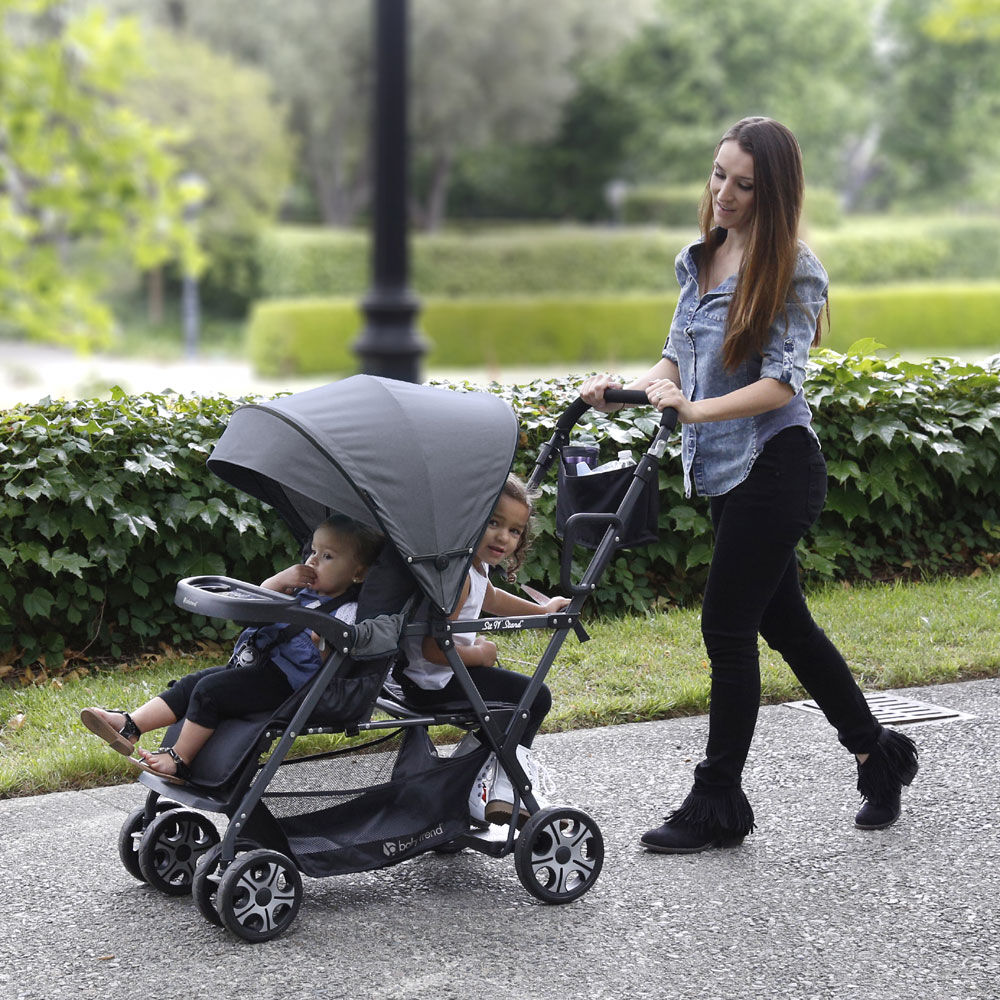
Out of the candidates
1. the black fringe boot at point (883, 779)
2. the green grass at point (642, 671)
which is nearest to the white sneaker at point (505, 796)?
the black fringe boot at point (883, 779)

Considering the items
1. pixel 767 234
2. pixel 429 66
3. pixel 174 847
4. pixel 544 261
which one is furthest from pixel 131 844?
pixel 429 66

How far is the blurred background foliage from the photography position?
4366 centimetres

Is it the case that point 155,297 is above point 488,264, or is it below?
below

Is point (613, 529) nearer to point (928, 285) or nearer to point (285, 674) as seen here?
point (285, 674)

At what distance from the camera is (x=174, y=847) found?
366cm

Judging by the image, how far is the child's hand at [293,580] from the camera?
12.0 ft

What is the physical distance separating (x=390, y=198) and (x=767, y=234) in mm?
2827

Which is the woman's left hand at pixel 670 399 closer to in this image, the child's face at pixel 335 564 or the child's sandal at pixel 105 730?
the child's face at pixel 335 564

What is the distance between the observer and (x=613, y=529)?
370 cm

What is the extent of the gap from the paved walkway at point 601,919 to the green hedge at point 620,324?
34360 mm

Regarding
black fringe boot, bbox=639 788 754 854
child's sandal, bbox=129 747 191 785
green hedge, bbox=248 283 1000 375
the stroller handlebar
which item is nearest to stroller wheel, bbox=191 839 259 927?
child's sandal, bbox=129 747 191 785

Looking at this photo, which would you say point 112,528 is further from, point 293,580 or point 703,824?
point 703,824

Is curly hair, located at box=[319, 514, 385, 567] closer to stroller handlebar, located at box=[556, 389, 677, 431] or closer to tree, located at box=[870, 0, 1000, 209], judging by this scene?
stroller handlebar, located at box=[556, 389, 677, 431]

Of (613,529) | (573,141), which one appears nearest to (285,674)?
(613,529)
